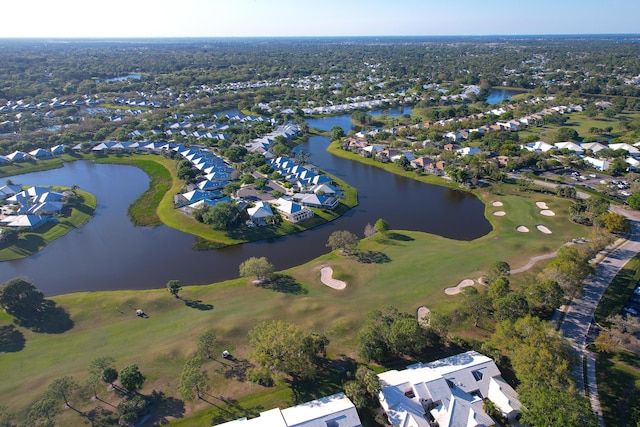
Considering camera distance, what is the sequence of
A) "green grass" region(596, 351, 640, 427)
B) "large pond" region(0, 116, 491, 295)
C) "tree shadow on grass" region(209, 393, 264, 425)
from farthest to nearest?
"large pond" region(0, 116, 491, 295)
"tree shadow on grass" region(209, 393, 264, 425)
"green grass" region(596, 351, 640, 427)

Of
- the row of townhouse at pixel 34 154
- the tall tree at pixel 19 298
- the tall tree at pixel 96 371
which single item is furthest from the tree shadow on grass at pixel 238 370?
the row of townhouse at pixel 34 154

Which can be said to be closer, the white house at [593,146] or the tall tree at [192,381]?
the tall tree at [192,381]

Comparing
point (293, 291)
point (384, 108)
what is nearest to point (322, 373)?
point (293, 291)

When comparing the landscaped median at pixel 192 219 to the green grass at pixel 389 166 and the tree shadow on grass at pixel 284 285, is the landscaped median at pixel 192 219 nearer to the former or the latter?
the tree shadow on grass at pixel 284 285

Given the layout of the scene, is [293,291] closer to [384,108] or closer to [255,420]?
[255,420]

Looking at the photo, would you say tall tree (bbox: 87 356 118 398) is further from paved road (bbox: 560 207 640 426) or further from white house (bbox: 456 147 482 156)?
white house (bbox: 456 147 482 156)

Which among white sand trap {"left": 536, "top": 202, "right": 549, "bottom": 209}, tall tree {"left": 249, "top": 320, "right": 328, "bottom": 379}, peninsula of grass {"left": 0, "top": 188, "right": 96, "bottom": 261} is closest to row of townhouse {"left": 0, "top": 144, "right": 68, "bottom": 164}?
peninsula of grass {"left": 0, "top": 188, "right": 96, "bottom": 261}
